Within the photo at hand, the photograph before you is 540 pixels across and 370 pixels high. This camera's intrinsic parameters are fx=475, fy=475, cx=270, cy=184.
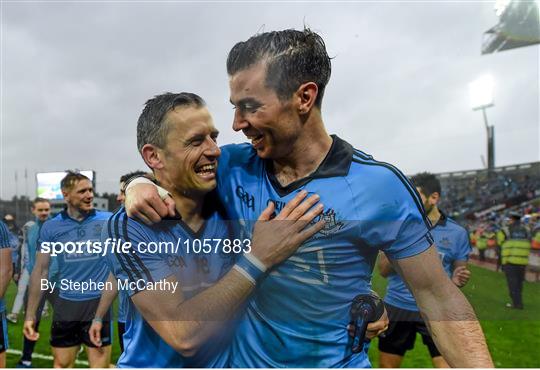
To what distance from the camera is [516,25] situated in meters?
1.90

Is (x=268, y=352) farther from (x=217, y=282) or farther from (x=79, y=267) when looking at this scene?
(x=79, y=267)

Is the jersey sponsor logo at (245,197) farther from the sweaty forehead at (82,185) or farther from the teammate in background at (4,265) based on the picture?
the teammate in background at (4,265)

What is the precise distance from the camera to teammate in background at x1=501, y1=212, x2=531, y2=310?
200cm

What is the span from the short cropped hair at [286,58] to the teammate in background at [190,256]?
240 millimetres

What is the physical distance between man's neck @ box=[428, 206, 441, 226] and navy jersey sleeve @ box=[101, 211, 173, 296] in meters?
1.03

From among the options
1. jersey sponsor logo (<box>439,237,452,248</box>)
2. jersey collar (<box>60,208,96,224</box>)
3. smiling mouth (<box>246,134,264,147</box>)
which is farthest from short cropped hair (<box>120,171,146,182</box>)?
jersey sponsor logo (<box>439,237,452,248</box>)

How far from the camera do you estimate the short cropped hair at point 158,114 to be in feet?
5.98

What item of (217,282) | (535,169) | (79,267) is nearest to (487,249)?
(535,169)

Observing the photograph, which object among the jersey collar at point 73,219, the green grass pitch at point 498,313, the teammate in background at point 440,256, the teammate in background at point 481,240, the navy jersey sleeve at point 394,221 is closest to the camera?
the navy jersey sleeve at point 394,221

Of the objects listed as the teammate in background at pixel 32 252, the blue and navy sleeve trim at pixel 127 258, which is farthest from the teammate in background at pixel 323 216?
the teammate in background at pixel 32 252

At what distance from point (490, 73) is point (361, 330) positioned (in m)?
1.16

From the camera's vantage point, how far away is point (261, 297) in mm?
1762

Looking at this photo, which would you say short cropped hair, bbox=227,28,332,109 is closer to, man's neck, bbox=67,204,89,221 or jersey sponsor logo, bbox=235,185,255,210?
jersey sponsor logo, bbox=235,185,255,210

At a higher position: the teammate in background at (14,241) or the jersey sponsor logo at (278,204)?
the jersey sponsor logo at (278,204)
